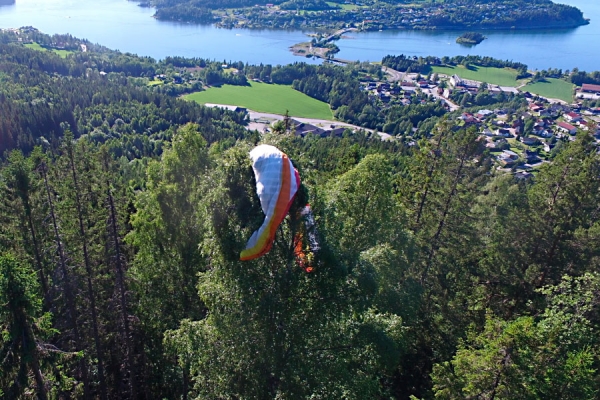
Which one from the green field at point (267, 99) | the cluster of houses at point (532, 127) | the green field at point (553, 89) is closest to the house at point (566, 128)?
the cluster of houses at point (532, 127)

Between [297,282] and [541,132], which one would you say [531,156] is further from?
[297,282]

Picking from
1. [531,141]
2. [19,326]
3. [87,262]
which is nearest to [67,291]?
[87,262]

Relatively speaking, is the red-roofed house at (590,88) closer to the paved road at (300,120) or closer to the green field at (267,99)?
the paved road at (300,120)

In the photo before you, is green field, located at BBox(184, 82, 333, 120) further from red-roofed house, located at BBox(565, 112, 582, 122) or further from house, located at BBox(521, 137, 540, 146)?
red-roofed house, located at BBox(565, 112, 582, 122)

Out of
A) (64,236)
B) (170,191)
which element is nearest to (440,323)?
(170,191)

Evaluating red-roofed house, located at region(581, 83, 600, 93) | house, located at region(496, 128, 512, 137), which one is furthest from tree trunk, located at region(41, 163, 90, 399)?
red-roofed house, located at region(581, 83, 600, 93)

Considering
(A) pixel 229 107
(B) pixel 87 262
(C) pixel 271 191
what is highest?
→ (C) pixel 271 191

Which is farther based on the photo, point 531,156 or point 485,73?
point 485,73
